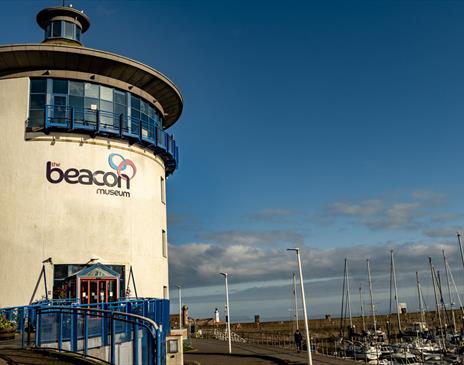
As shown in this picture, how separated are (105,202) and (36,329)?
13.5 meters

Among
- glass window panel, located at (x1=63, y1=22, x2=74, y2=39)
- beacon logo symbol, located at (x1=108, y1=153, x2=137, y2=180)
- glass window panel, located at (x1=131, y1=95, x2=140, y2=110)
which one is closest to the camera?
beacon logo symbol, located at (x1=108, y1=153, x2=137, y2=180)

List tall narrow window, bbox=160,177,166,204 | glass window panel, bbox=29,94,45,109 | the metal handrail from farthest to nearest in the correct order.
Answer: tall narrow window, bbox=160,177,166,204
glass window panel, bbox=29,94,45,109
the metal handrail

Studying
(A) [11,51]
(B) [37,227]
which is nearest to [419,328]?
(B) [37,227]

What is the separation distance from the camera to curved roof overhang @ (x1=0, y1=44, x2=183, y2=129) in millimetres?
29531

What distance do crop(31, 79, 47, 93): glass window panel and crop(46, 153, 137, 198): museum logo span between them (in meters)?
4.41

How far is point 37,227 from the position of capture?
28.6 meters

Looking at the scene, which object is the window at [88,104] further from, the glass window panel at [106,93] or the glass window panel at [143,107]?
the glass window panel at [143,107]

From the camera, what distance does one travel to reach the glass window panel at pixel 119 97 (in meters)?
32.5

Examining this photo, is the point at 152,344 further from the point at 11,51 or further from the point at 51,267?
the point at 11,51

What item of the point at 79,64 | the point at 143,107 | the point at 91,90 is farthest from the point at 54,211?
the point at 143,107

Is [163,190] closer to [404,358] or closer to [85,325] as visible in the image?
[85,325]

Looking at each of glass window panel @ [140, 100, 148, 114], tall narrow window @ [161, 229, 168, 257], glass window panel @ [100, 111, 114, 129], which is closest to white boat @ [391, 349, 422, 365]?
tall narrow window @ [161, 229, 168, 257]

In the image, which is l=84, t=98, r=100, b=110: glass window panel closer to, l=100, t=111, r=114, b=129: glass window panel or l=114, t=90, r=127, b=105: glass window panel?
l=100, t=111, r=114, b=129: glass window panel

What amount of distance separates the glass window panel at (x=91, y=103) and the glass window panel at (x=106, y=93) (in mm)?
580
